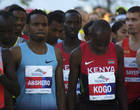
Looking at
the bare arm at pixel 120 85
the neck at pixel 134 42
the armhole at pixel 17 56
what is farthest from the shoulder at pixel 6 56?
the neck at pixel 134 42

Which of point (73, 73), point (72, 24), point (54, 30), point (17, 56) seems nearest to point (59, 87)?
point (73, 73)

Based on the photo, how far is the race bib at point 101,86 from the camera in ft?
18.5

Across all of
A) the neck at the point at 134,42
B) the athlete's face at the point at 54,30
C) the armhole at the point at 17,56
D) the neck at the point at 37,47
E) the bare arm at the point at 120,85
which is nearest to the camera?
the armhole at the point at 17,56

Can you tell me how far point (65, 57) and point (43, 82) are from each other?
1454mm

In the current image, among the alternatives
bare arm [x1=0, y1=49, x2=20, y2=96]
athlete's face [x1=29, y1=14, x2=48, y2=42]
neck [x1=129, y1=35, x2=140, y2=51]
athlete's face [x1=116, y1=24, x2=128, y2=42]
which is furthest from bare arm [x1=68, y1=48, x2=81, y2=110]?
athlete's face [x1=116, y1=24, x2=128, y2=42]

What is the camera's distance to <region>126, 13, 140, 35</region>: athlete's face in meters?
7.07

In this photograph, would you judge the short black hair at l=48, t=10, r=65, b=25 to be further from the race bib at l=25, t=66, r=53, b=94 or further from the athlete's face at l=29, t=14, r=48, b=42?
the race bib at l=25, t=66, r=53, b=94

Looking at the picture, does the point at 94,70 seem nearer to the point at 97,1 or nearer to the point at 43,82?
the point at 43,82

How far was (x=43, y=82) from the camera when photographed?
5.35m

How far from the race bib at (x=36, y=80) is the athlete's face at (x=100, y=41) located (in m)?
0.83

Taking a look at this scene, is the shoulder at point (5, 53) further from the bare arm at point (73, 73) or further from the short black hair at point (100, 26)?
the short black hair at point (100, 26)

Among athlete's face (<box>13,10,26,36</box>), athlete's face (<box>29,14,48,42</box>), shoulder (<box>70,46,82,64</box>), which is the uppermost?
athlete's face (<box>13,10,26,36</box>)

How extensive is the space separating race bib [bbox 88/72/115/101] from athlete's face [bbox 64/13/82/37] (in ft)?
4.95

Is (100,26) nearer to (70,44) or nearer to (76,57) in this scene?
(76,57)
